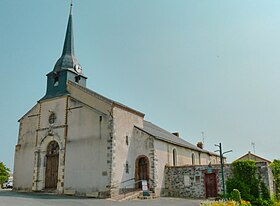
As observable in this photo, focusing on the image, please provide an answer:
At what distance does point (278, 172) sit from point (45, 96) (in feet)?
68.9

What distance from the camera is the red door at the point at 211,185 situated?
21.6 metres

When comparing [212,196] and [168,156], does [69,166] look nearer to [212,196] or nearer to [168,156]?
[168,156]

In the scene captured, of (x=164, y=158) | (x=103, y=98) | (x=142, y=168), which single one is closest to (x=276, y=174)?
Answer: (x=164, y=158)

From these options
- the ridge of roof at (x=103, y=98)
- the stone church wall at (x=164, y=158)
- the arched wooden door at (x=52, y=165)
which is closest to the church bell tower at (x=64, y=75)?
the ridge of roof at (x=103, y=98)

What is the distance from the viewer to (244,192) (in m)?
19.9

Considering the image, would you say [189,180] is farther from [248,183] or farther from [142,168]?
[248,183]

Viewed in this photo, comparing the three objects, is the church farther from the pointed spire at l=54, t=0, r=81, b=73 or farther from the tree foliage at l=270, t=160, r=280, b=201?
the tree foliage at l=270, t=160, r=280, b=201

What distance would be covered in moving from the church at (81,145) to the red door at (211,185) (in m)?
3.52

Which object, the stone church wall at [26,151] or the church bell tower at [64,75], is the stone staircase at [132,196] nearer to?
the stone church wall at [26,151]

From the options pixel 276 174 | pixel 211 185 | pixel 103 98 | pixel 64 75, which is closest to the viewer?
pixel 211 185

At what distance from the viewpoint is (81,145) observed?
2202cm

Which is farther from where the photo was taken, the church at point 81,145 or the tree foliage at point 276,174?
the tree foliage at point 276,174

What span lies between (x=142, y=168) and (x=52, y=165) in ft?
24.4

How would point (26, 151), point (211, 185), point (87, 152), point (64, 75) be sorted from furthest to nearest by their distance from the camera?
point (26, 151) → point (64, 75) → point (211, 185) → point (87, 152)
